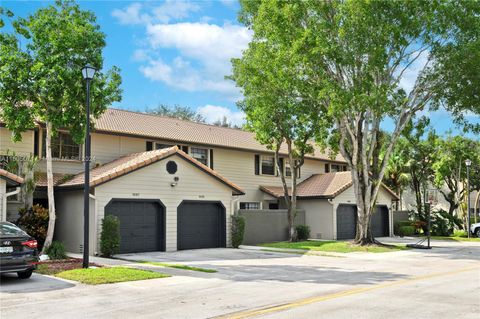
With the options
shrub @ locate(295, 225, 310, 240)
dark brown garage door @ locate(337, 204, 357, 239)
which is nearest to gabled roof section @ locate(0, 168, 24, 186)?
shrub @ locate(295, 225, 310, 240)

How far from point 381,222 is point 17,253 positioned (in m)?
27.1

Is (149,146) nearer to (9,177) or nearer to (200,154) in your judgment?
(200,154)

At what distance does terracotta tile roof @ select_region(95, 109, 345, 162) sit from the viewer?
26.1 meters

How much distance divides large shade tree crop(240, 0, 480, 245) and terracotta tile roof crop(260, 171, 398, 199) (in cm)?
539

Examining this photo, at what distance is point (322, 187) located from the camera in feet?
105

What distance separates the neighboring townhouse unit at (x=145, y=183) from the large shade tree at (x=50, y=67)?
2902mm

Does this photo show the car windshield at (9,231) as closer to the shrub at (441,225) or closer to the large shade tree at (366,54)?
the large shade tree at (366,54)

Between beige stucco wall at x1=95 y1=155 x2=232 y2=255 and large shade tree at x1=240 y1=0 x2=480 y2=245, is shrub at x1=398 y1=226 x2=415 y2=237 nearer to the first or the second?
large shade tree at x1=240 y1=0 x2=480 y2=245

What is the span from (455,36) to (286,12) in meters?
7.67

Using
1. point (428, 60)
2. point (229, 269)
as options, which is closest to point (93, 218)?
point (229, 269)

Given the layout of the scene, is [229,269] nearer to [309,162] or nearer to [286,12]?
[286,12]

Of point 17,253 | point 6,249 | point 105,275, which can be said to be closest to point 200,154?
point 105,275

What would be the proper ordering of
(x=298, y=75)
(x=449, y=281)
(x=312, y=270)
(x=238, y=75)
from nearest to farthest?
(x=449, y=281) → (x=312, y=270) → (x=298, y=75) → (x=238, y=75)

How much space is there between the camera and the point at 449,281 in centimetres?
1345
